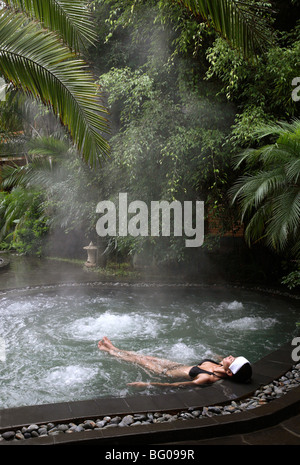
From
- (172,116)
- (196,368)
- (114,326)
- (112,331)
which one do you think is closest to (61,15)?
(196,368)

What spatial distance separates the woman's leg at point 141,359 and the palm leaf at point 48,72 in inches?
107

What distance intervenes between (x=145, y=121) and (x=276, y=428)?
684 centimetres

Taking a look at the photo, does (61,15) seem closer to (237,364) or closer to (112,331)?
(237,364)

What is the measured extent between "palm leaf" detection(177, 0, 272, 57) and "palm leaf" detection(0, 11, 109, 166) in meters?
1.12

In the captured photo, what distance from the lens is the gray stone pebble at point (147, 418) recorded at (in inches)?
113

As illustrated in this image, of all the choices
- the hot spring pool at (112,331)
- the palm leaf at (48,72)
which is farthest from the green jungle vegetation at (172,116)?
the hot spring pool at (112,331)

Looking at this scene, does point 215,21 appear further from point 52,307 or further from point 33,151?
point 33,151

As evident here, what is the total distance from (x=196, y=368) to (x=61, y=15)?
3.88 m

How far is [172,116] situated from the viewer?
8.52 metres

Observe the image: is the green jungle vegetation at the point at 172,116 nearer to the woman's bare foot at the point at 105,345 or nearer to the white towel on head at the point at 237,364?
the white towel on head at the point at 237,364

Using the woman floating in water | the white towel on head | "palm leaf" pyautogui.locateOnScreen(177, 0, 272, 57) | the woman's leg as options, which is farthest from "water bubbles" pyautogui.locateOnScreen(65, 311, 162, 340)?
"palm leaf" pyautogui.locateOnScreen(177, 0, 272, 57)

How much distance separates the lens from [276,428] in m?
3.07

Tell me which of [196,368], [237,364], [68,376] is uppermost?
[237,364]

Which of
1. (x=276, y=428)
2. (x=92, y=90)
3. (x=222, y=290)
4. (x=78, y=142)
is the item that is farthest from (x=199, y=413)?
(x=222, y=290)
